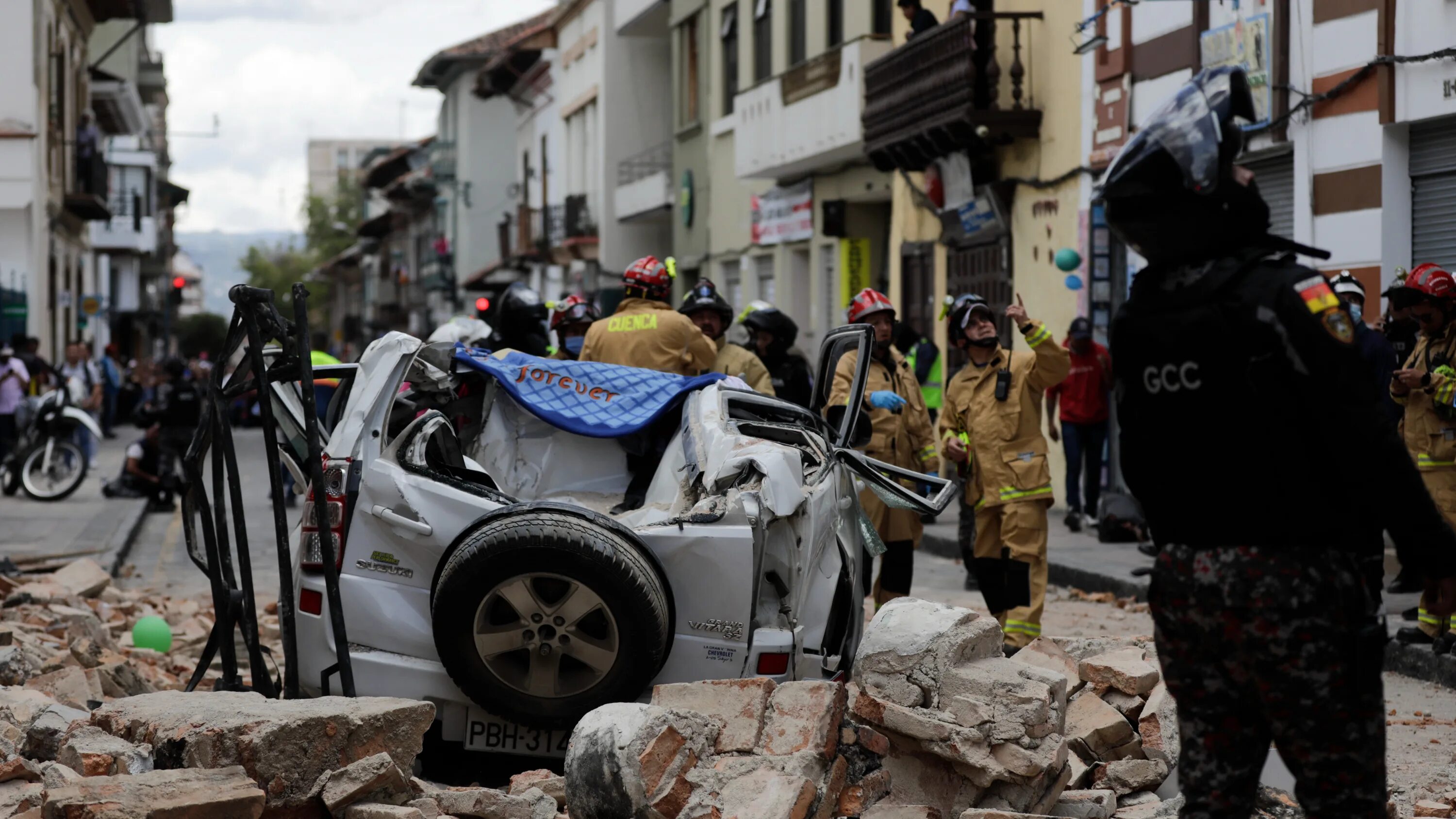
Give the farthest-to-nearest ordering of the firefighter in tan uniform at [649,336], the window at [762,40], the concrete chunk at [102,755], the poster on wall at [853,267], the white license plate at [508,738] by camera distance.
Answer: the window at [762,40]
the poster on wall at [853,267]
the firefighter in tan uniform at [649,336]
the white license plate at [508,738]
the concrete chunk at [102,755]

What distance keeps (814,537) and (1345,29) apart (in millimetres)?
8206

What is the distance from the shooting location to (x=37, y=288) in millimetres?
33938

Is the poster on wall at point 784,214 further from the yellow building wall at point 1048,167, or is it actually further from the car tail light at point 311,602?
the car tail light at point 311,602

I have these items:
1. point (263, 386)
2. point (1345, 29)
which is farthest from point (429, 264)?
point (263, 386)

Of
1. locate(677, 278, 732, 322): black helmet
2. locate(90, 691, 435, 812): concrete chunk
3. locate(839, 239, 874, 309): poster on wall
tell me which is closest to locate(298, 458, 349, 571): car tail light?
locate(90, 691, 435, 812): concrete chunk

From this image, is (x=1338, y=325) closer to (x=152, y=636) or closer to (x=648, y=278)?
(x=648, y=278)

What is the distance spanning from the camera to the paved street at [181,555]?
507 inches

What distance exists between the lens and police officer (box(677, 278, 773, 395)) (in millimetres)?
9367

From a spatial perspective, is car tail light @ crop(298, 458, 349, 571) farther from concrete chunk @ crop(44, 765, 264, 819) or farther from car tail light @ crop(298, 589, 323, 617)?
concrete chunk @ crop(44, 765, 264, 819)

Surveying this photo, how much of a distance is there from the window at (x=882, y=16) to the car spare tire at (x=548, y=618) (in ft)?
58.2

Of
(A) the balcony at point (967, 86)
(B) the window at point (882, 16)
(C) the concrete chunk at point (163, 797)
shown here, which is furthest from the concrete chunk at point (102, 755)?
(B) the window at point (882, 16)

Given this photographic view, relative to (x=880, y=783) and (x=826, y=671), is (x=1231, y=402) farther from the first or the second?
(x=826, y=671)

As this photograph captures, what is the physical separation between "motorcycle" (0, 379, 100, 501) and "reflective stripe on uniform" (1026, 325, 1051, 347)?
13.8 metres

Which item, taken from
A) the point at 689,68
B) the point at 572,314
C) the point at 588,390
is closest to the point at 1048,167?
the point at 572,314
